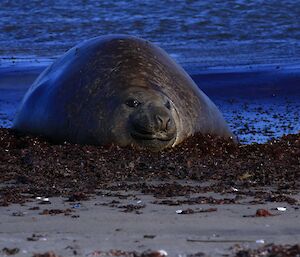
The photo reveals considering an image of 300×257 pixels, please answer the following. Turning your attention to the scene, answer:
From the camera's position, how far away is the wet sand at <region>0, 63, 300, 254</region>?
4766 mm

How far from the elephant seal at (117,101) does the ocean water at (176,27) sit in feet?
19.7

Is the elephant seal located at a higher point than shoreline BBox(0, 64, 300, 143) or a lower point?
higher

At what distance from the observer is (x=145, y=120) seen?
28.1 ft

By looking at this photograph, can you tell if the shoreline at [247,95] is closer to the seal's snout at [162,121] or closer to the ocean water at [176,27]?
the ocean water at [176,27]

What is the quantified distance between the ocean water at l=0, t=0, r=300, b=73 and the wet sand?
25.1 ft

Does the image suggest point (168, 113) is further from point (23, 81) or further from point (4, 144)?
point (23, 81)

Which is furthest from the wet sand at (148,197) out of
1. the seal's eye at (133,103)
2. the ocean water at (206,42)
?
the ocean water at (206,42)

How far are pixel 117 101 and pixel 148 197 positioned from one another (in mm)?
2785

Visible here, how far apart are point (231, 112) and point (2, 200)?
6.61 m

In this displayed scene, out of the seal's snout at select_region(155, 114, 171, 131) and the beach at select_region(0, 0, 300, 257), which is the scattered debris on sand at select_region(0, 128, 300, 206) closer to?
the beach at select_region(0, 0, 300, 257)

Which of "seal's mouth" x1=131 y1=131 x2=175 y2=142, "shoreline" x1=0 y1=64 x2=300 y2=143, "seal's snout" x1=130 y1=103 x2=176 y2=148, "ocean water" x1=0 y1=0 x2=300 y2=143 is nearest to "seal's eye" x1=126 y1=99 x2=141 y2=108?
"seal's snout" x1=130 y1=103 x2=176 y2=148

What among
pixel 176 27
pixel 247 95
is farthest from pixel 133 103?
pixel 176 27

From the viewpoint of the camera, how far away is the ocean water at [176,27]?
18.2 meters

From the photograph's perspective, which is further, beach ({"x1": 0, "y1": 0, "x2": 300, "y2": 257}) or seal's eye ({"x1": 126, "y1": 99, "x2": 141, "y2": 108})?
seal's eye ({"x1": 126, "y1": 99, "x2": 141, "y2": 108})
